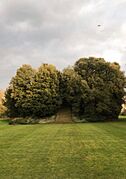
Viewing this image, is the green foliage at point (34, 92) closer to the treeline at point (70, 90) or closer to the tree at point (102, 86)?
the treeline at point (70, 90)

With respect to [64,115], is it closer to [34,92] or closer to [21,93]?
[34,92]

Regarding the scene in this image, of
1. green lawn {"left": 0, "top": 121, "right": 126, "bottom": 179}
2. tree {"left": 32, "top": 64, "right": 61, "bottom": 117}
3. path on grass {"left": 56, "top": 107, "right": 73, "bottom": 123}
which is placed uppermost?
tree {"left": 32, "top": 64, "right": 61, "bottom": 117}

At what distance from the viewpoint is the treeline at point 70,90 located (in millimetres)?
62844

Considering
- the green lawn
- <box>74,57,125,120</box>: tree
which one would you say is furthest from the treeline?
the green lawn

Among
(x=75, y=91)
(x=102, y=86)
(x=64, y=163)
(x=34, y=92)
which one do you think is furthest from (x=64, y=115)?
(x=64, y=163)

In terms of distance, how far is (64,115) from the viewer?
67188 mm

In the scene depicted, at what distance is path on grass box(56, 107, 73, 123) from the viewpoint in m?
64.9

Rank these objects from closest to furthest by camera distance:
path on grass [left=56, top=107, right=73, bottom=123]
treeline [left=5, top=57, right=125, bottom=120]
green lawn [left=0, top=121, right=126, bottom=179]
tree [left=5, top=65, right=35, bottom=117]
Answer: green lawn [left=0, top=121, right=126, bottom=179], treeline [left=5, top=57, right=125, bottom=120], tree [left=5, top=65, right=35, bottom=117], path on grass [left=56, top=107, right=73, bottom=123]

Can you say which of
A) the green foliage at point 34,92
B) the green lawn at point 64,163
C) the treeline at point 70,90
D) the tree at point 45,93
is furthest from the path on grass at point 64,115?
the green lawn at point 64,163

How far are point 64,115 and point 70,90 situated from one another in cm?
579

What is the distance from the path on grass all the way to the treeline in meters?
1.66

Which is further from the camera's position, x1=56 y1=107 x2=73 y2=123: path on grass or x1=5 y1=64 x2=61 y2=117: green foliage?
x1=56 y1=107 x2=73 y2=123: path on grass

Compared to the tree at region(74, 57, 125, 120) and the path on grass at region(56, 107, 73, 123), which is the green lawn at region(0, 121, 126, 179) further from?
the path on grass at region(56, 107, 73, 123)

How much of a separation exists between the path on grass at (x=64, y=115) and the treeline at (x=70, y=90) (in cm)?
166
